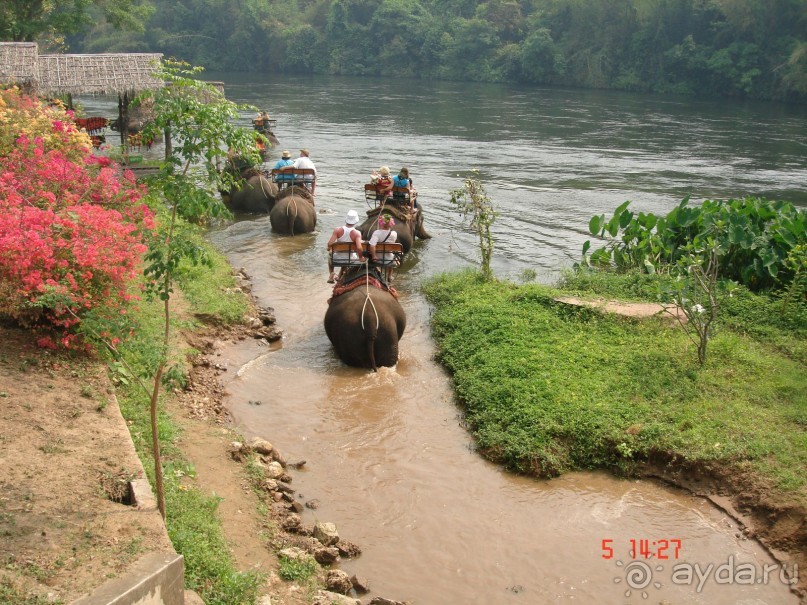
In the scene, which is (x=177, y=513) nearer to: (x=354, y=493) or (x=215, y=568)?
(x=215, y=568)

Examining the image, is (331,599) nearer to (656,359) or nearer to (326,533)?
(326,533)

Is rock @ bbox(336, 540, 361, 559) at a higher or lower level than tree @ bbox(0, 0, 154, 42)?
lower

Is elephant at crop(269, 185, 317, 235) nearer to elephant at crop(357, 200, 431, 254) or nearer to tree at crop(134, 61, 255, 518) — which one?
elephant at crop(357, 200, 431, 254)

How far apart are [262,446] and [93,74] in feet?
43.6

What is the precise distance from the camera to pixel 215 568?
221 inches

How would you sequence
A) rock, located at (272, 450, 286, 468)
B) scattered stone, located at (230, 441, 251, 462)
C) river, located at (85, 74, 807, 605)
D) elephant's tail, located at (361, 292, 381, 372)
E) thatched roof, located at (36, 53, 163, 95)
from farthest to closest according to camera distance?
thatched roof, located at (36, 53, 163, 95), elephant's tail, located at (361, 292, 381, 372), rock, located at (272, 450, 286, 468), scattered stone, located at (230, 441, 251, 462), river, located at (85, 74, 807, 605)

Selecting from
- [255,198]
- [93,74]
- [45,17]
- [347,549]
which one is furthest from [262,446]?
[45,17]

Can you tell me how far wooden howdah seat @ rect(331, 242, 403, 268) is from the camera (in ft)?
35.8

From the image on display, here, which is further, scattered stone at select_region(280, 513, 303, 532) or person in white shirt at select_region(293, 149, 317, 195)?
person in white shirt at select_region(293, 149, 317, 195)

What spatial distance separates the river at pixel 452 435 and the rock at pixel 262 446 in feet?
1.14

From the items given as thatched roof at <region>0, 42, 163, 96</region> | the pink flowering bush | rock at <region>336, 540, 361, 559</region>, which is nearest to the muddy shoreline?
rock at <region>336, 540, 361, 559</region>

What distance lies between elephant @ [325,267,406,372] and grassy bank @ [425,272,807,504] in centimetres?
80

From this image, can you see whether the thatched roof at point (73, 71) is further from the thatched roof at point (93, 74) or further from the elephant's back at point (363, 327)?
the elephant's back at point (363, 327)
